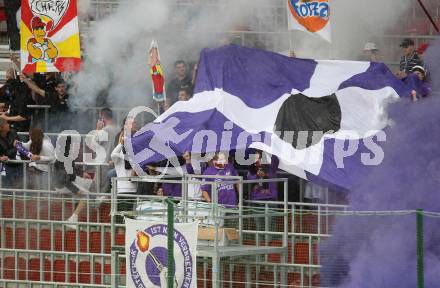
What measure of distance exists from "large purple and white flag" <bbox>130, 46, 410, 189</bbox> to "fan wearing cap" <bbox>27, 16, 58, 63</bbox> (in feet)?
7.10

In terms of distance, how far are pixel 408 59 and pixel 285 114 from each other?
180 cm

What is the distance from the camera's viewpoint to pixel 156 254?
52.9 ft

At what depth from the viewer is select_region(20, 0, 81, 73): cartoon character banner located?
19047 mm

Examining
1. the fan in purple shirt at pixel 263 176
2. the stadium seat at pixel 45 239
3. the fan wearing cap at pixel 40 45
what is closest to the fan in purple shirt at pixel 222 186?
the fan in purple shirt at pixel 263 176

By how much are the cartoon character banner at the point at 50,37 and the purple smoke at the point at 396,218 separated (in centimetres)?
454

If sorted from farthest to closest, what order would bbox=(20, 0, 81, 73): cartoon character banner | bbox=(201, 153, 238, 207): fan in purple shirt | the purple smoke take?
bbox=(20, 0, 81, 73): cartoon character banner, bbox=(201, 153, 238, 207): fan in purple shirt, the purple smoke

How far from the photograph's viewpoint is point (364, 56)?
19453 mm

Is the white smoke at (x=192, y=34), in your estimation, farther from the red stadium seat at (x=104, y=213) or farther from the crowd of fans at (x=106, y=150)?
the red stadium seat at (x=104, y=213)

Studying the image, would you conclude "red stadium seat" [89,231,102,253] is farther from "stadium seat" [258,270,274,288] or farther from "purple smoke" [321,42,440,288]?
"purple smoke" [321,42,440,288]

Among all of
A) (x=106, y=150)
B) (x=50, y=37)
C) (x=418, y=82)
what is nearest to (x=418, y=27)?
(x=418, y=82)

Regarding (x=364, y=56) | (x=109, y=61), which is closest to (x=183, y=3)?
(x=109, y=61)

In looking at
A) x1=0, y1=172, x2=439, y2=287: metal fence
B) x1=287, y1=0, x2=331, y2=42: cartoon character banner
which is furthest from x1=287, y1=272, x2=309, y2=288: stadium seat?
x1=287, y1=0, x2=331, y2=42: cartoon character banner

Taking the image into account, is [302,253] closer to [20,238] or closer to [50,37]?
[20,238]

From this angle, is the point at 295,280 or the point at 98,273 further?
the point at 98,273
